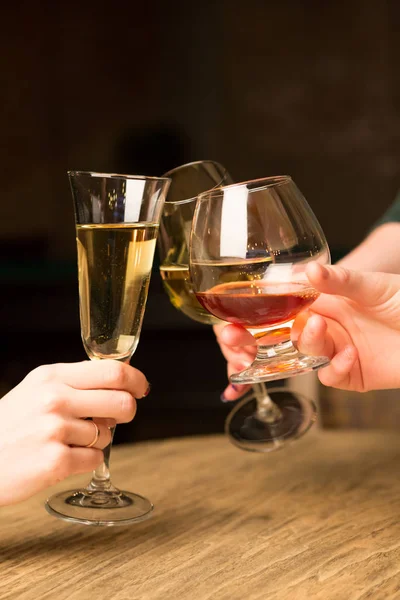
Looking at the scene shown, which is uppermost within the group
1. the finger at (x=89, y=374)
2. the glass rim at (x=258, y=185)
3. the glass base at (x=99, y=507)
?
the glass rim at (x=258, y=185)

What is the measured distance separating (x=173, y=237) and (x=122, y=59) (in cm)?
273

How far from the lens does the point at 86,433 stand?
3.18 feet

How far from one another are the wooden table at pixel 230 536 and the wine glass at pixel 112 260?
54mm

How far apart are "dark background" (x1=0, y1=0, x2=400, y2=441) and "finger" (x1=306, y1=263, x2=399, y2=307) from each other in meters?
2.57

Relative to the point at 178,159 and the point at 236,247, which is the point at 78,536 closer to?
the point at 236,247

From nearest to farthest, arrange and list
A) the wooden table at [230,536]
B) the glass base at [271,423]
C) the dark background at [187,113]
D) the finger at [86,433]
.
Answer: the wooden table at [230,536], the finger at [86,433], the glass base at [271,423], the dark background at [187,113]

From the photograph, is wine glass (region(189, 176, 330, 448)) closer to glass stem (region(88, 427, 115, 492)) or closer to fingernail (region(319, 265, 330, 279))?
fingernail (region(319, 265, 330, 279))

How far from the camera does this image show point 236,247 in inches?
40.0

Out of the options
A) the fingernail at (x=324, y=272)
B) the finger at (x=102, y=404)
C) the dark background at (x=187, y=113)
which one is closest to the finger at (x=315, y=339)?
the fingernail at (x=324, y=272)

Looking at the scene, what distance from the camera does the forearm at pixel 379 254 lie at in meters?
1.52

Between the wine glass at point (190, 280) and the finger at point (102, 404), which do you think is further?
the wine glass at point (190, 280)

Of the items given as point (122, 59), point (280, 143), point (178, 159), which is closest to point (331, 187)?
point (280, 143)

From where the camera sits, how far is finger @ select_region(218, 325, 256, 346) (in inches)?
47.0

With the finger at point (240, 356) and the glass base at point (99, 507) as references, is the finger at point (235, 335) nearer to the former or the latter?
the finger at point (240, 356)
